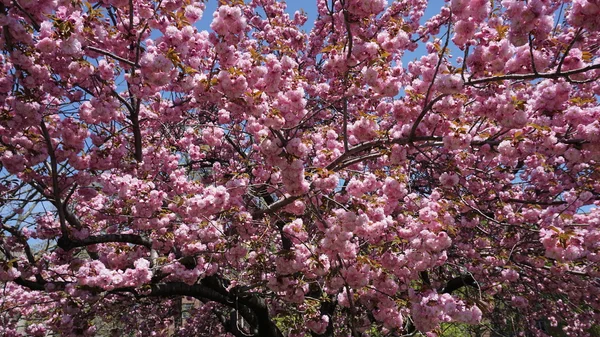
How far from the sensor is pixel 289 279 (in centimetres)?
405

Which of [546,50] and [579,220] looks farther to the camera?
[579,220]

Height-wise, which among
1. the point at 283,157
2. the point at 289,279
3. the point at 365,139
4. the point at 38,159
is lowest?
the point at 289,279

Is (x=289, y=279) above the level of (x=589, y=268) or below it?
above

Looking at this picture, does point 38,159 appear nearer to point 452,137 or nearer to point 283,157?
point 283,157

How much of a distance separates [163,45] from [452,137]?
2539mm

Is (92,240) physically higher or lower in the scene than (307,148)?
higher

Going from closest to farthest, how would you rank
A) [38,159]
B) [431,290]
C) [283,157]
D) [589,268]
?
1. [283,157]
2. [431,290]
3. [38,159]
4. [589,268]

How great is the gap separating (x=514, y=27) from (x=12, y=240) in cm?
651

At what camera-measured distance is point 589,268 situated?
191 inches

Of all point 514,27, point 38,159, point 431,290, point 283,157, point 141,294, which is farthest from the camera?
point 141,294

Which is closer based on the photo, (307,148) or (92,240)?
(307,148)

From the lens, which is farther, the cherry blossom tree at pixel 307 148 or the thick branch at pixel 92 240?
the thick branch at pixel 92 240

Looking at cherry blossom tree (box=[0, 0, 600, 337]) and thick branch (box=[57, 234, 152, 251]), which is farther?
thick branch (box=[57, 234, 152, 251])

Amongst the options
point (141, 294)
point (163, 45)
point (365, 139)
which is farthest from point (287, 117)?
point (141, 294)
